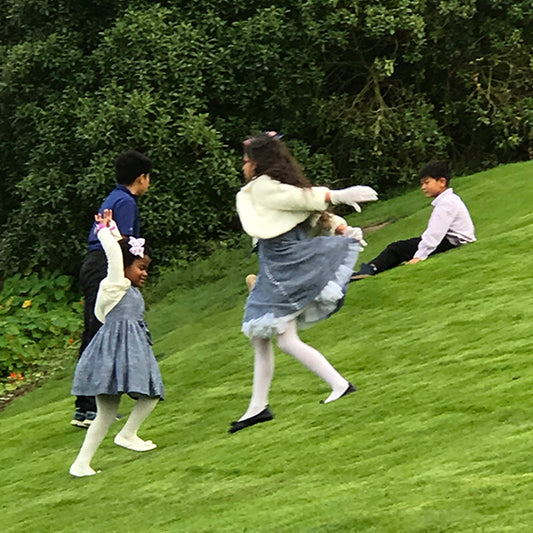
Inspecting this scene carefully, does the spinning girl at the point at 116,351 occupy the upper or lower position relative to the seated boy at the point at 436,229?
upper

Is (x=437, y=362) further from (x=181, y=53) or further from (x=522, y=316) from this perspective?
(x=181, y=53)

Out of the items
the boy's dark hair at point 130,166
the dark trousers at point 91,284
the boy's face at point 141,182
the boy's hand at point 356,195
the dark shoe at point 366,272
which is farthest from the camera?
the dark shoe at point 366,272

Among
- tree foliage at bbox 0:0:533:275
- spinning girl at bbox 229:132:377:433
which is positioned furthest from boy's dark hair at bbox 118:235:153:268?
tree foliage at bbox 0:0:533:275

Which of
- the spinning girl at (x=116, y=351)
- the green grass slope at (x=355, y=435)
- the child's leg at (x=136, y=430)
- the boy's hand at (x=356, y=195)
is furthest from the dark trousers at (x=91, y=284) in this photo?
the boy's hand at (x=356, y=195)

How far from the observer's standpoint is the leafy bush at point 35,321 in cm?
1652

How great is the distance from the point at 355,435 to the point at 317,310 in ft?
3.78

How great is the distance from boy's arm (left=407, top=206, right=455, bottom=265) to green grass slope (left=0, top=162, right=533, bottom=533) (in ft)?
0.68

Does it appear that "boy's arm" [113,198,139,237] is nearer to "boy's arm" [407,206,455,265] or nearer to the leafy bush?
"boy's arm" [407,206,455,265]

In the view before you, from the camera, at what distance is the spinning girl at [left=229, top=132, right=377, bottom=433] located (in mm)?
7559

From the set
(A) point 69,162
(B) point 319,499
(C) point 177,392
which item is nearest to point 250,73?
(A) point 69,162

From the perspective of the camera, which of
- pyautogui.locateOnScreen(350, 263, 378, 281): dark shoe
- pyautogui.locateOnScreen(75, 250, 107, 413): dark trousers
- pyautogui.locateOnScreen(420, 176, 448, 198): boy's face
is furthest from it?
pyautogui.locateOnScreen(350, 263, 378, 281): dark shoe

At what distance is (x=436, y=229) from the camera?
11.9 metres

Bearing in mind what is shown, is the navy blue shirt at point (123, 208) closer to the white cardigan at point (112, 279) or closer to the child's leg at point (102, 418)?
the white cardigan at point (112, 279)

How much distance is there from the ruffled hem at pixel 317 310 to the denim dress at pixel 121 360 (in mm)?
672
